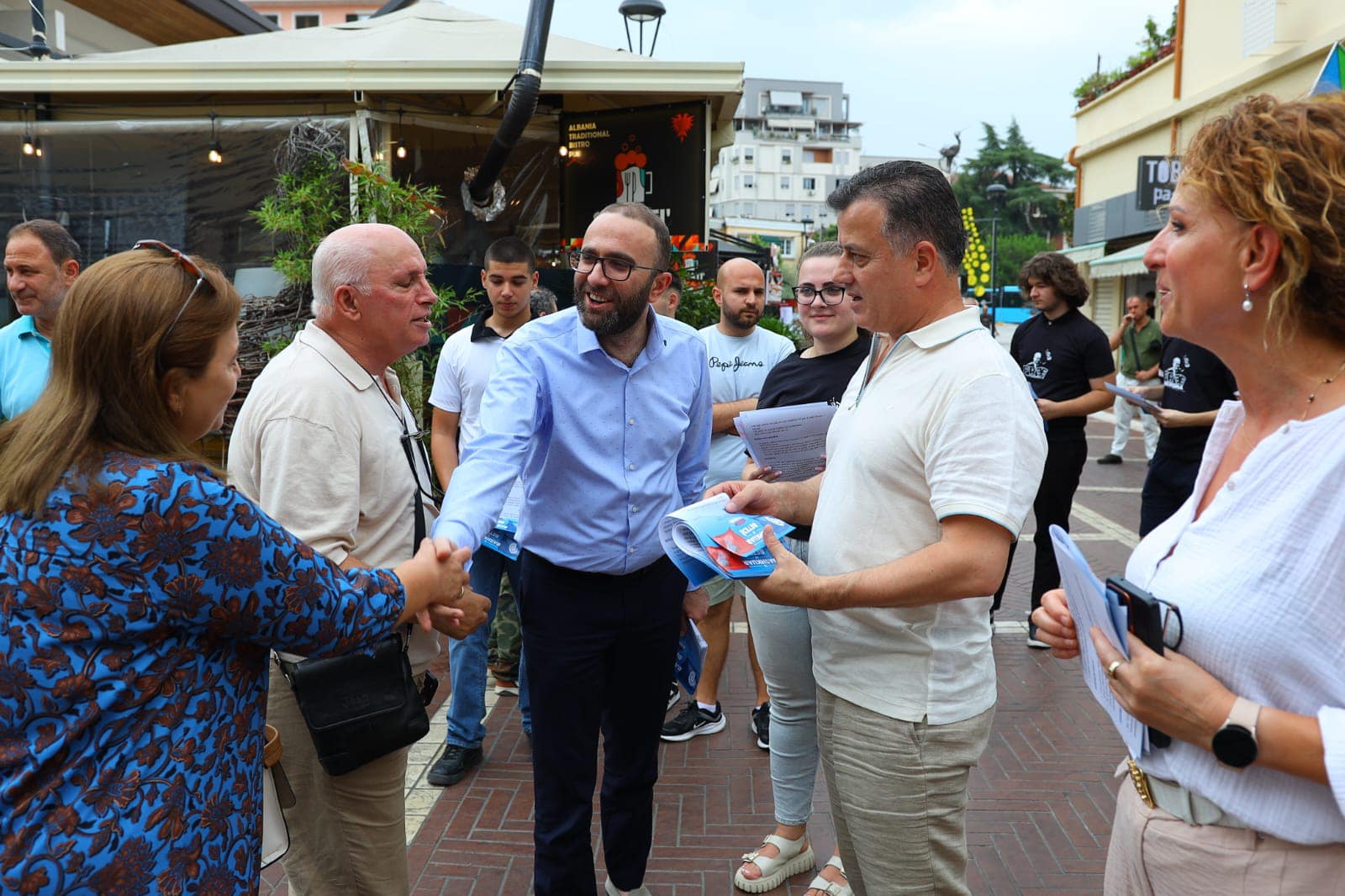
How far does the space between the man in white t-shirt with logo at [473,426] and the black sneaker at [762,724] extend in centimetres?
111

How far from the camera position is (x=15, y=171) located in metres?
7.82

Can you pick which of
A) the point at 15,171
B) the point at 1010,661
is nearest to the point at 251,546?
the point at 1010,661

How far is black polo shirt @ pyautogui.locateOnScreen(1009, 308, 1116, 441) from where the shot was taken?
5879mm

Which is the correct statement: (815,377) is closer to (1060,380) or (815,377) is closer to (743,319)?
(743,319)

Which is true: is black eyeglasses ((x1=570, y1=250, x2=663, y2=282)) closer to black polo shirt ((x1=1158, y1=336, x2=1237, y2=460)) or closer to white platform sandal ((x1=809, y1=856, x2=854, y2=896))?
white platform sandal ((x1=809, y1=856, x2=854, y2=896))

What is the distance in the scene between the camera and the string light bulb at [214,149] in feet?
25.5

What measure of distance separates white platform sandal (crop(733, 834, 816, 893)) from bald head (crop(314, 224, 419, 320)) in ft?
7.93

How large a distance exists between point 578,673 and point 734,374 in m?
2.36

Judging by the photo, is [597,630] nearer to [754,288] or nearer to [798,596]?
[798,596]

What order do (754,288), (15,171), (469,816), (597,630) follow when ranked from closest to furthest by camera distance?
1. (597,630)
2. (469,816)
3. (754,288)
4. (15,171)

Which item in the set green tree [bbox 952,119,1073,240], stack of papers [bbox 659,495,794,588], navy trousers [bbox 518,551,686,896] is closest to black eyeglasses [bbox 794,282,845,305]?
navy trousers [bbox 518,551,686,896]

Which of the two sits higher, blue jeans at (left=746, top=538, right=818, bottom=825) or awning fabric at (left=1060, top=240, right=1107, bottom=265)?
awning fabric at (left=1060, top=240, right=1107, bottom=265)

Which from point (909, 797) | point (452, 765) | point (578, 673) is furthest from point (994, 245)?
point (909, 797)

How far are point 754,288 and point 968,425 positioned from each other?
119 inches
